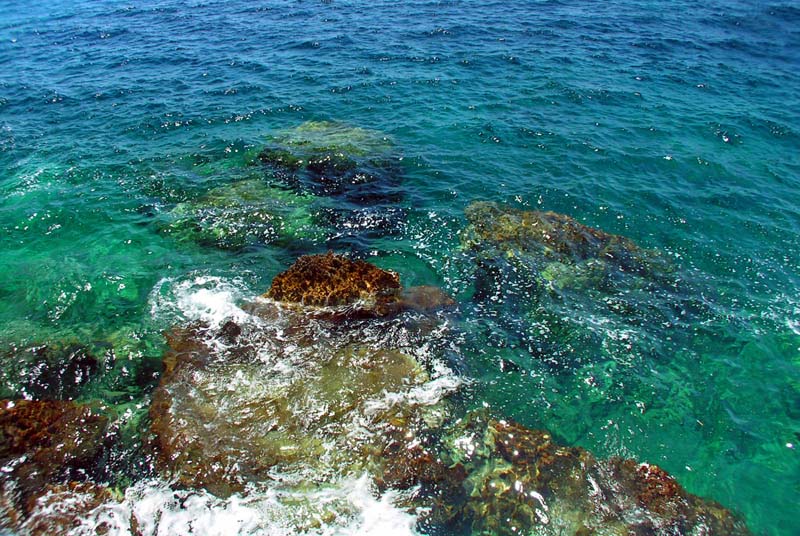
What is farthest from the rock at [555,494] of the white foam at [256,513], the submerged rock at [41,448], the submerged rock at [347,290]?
the submerged rock at [41,448]

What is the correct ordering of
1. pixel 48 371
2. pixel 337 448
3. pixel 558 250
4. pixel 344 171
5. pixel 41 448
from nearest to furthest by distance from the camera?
pixel 41 448 < pixel 337 448 < pixel 48 371 < pixel 558 250 < pixel 344 171

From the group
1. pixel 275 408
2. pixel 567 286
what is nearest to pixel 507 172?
pixel 567 286

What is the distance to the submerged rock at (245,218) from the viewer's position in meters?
16.0

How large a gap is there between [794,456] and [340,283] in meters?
11.2

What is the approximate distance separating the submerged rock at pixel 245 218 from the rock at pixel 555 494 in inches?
363

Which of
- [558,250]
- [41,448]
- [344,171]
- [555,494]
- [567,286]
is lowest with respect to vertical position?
[555,494]

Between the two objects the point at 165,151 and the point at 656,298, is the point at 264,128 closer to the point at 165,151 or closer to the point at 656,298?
the point at 165,151

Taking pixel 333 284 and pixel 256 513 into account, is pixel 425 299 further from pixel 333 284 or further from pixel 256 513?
pixel 256 513

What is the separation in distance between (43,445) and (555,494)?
10.5m

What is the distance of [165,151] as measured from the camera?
20.9 meters

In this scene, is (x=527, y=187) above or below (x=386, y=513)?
above

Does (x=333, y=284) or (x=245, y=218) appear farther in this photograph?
(x=245, y=218)

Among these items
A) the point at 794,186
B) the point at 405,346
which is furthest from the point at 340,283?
the point at 794,186

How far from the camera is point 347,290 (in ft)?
42.8
